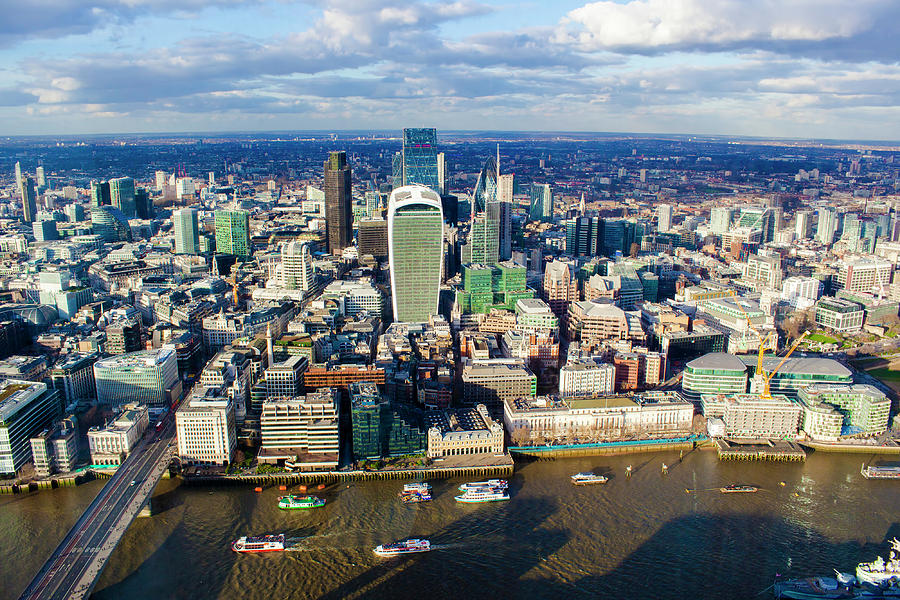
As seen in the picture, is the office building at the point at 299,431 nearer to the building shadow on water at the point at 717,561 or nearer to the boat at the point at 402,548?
the boat at the point at 402,548

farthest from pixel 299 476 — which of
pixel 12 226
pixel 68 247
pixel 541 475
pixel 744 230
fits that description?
pixel 12 226

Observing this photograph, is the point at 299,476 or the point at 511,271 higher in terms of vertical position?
the point at 511,271

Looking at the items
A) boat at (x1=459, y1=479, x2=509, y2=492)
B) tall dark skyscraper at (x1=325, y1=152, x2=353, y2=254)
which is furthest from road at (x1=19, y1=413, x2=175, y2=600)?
tall dark skyscraper at (x1=325, y1=152, x2=353, y2=254)

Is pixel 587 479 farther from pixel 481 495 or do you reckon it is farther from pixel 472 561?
pixel 472 561

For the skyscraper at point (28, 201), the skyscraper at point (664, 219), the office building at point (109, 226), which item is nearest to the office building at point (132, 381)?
the office building at point (109, 226)

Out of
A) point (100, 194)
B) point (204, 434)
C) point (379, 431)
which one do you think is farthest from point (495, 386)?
point (100, 194)

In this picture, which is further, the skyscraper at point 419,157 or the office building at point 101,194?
the office building at point 101,194

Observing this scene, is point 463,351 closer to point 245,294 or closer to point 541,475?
point 541,475

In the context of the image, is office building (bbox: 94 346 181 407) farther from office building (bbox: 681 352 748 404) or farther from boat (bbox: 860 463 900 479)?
boat (bbox: 860 463 900 479)
